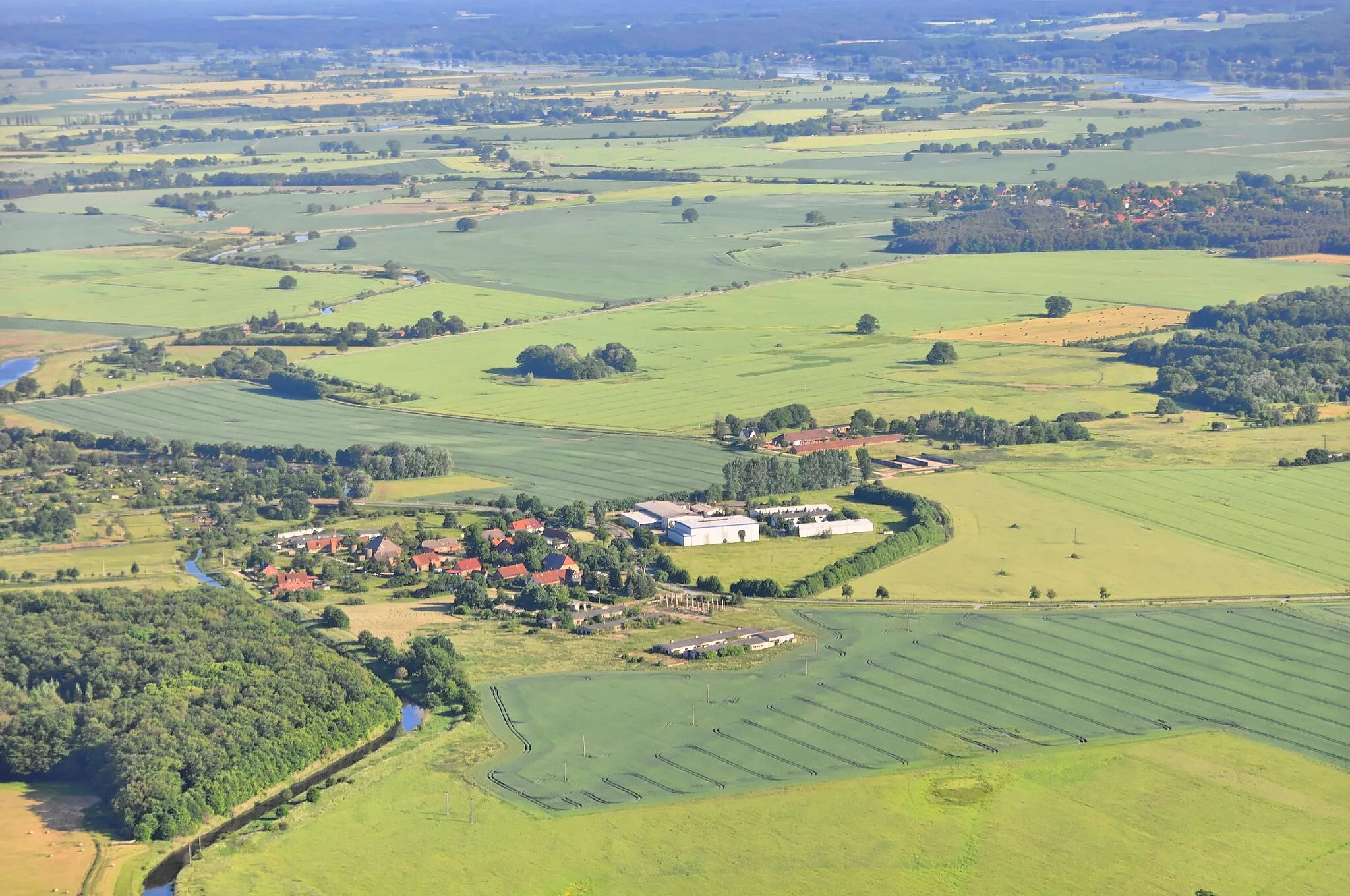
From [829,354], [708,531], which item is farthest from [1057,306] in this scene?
[708,531]

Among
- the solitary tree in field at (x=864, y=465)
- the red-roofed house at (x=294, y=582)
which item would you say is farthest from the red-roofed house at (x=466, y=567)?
the solitary tree in field at (x=864, y=465)

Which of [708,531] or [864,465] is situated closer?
[708,531]

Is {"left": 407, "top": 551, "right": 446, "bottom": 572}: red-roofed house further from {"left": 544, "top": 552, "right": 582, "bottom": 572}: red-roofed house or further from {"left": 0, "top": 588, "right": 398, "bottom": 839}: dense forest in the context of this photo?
{"left": 0, "top": 588, "right": 398, "bottom": 839}: dense forest

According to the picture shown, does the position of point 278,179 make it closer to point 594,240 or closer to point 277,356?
point 594,240

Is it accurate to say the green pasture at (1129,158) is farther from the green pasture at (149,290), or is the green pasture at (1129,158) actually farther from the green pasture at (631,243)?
the green pasture at (149,290)

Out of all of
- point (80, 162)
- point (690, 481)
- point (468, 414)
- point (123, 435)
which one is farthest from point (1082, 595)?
point (80, 162)

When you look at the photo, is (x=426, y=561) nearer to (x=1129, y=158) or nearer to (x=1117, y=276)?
(x=1117, y=276)
